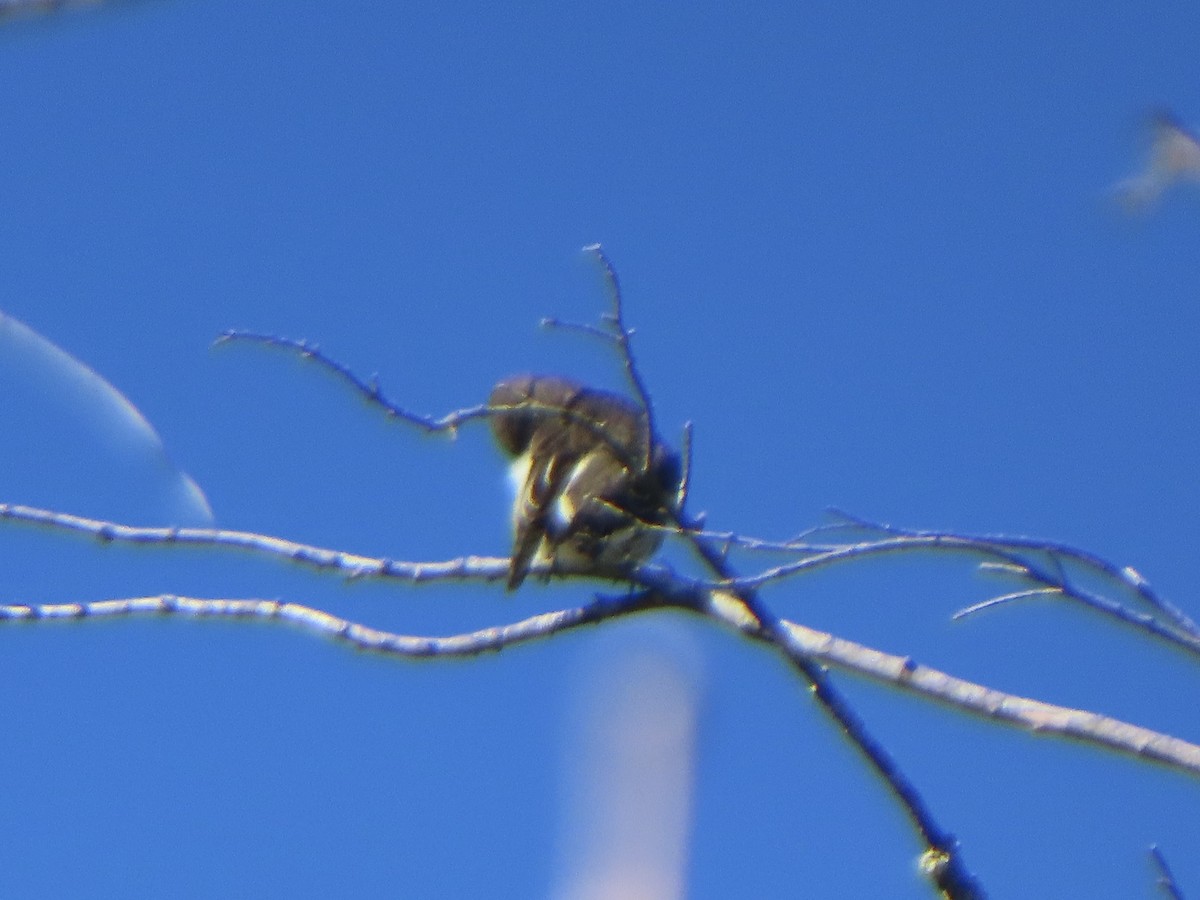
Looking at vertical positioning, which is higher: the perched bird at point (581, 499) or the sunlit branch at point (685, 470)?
the perched bird at point (581, 499)

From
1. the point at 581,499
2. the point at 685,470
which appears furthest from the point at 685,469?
the point at 581,499

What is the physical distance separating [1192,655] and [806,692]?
61 centimetres

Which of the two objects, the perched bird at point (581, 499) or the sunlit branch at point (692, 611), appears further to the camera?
the perched bird at point (581, 499)

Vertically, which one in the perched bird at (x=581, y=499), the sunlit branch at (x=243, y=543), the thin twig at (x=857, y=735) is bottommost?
the thin twig at (x=857, y=735)

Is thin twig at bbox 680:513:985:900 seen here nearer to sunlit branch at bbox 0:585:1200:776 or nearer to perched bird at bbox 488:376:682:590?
sunlit branch at bbox 0:585:1200:776

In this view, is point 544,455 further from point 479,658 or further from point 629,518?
point 479,658

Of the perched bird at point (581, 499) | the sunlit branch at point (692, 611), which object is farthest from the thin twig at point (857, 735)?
the perched bird at point (581, 499)

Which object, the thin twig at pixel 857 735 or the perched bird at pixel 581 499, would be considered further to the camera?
the perched bird at pixel 581 499

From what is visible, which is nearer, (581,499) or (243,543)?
(243,543)

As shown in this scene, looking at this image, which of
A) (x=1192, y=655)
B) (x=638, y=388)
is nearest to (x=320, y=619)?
(x=638, y=388)

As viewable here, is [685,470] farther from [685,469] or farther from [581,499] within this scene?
[581,499]

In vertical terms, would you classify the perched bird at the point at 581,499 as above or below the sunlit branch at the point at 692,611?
above

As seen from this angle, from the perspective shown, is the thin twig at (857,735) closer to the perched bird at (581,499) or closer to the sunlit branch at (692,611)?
the sunlit branch at (692,611)

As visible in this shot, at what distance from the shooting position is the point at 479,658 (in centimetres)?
305
